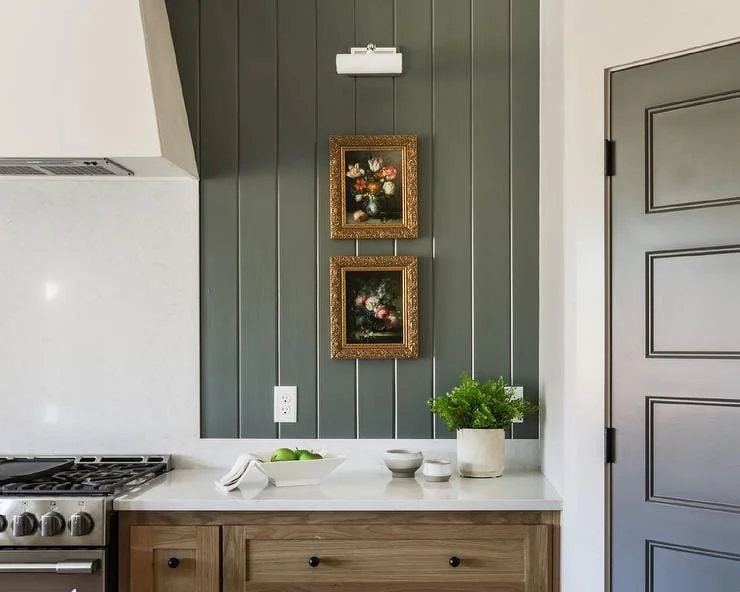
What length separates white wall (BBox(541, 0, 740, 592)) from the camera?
1945 mm

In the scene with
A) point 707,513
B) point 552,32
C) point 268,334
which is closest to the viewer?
point 707,513

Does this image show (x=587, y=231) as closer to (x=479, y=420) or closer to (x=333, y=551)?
(x=479, y=420)

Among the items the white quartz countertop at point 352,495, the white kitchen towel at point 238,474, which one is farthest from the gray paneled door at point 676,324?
the white kitchen towel at point 238,474

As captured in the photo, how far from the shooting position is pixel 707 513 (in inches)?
71.9

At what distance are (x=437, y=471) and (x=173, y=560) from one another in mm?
790

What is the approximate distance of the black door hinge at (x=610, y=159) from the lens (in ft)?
6.56

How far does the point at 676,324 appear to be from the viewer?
189cm

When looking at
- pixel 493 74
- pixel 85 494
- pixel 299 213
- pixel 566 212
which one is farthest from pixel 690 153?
pixel 85 494

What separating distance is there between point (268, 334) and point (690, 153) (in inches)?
55.4

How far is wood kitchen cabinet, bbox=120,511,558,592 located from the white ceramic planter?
0.29 metres

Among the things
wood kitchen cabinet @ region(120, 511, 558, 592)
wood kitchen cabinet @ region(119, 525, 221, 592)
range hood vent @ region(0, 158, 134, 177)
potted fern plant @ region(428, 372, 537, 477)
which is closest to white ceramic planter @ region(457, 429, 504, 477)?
potted fern plant @ region(428, 372, 537, 477)

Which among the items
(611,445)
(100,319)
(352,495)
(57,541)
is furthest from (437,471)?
(100,319)

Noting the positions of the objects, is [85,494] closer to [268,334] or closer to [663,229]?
[268,334]

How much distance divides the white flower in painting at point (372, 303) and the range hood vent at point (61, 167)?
0.87 m
